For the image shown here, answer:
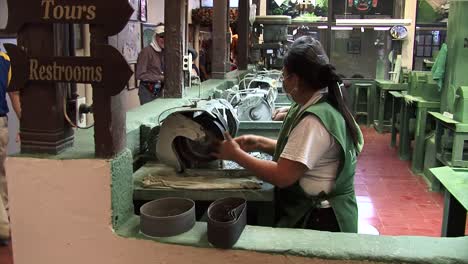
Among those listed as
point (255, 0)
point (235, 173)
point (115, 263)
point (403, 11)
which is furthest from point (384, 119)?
point (115, 263)

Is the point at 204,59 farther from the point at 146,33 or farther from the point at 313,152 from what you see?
the point at 313,152

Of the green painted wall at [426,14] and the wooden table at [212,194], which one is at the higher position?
the green painted wall at [426,14]

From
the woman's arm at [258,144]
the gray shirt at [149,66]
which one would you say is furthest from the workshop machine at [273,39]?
the woman's arm at [258,144]

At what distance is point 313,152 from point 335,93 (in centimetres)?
28

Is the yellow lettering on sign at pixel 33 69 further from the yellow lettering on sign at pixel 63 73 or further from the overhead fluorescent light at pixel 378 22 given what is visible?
the overhead fluorescent light at pixel 378 22

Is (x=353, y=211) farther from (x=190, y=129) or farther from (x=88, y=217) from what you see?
(x=88, y=217)

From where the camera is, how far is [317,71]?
6.13 feet

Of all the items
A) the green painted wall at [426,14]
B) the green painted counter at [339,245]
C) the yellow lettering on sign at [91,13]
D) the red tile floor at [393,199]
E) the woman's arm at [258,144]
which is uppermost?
the green painted wall at [426,14]

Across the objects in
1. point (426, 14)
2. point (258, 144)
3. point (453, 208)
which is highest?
point (426, 14)

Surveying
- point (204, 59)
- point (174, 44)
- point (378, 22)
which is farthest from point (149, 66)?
point (378, 22)

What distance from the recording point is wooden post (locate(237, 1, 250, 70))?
22.7ft

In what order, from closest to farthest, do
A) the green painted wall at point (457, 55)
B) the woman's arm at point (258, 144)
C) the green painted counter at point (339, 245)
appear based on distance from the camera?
the green painted counter at point (339, 245) → the woman's arm at point (258, 144) → the green painted wall at point (457, 55)

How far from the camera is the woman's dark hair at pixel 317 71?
1855 millimetres

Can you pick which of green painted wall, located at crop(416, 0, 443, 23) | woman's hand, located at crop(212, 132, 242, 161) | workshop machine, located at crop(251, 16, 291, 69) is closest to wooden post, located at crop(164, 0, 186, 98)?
woman's hand, located at crop(212, 132, 242, 161)
